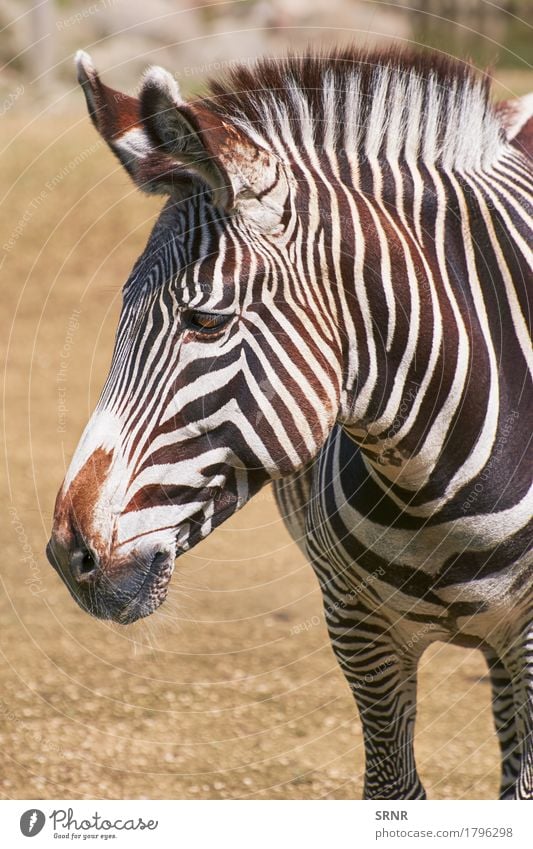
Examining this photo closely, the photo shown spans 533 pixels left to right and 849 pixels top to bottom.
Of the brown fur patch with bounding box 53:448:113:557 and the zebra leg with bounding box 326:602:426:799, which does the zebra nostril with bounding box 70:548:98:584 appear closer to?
the brown fur patch with bounding box 53:448:113:557

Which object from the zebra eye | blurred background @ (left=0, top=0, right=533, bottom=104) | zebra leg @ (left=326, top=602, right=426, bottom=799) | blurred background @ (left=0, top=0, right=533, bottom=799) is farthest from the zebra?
blurred background @ (left=0, top=0, right=533, bottom=104)

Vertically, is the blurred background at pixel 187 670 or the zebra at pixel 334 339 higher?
the zebra at pixel 334 339

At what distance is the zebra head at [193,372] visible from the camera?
8.76 feet

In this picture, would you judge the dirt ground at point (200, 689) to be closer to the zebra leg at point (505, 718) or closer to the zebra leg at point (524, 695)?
the zebra leg at point (505, 718)

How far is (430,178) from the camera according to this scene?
3064 millimetres

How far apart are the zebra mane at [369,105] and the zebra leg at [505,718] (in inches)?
104

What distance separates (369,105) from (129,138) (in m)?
0.80

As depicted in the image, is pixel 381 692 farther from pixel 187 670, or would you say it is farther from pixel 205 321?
pixel 187 670

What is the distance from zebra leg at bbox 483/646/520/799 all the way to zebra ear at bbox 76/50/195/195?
118 inches

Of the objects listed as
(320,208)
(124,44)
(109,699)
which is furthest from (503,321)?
(124,44)

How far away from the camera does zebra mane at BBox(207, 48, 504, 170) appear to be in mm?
2979

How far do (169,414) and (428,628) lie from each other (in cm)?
140
